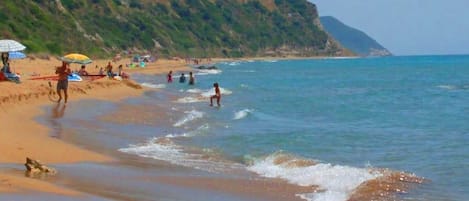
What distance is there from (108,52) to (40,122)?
239 ft

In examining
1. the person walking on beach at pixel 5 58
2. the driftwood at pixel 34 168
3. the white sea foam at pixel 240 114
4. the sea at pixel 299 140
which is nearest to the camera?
the driftwood at pixel 34 168

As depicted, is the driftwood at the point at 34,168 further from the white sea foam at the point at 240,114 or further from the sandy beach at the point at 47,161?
the white sea foam at the point at 240,114

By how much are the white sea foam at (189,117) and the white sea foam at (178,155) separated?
16.9ft

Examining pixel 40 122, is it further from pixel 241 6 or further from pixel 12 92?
pixel 241 6

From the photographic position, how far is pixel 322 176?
11.9m

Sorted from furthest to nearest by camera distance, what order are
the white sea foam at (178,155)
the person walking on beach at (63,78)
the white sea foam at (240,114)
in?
1. the white sea foam at (240,114)
2. the person walking on beach at (63,78)
3. the white sea foam at (178,155)

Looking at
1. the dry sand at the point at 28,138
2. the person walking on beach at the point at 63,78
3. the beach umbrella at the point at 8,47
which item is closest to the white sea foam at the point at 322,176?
the dry sand at the point at 28,138

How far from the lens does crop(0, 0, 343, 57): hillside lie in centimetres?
6931

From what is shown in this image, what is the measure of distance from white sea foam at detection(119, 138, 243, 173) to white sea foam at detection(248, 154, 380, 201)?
65 centimetres

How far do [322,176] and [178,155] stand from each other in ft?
11.7

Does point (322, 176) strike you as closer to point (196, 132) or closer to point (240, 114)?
point (196, 132)

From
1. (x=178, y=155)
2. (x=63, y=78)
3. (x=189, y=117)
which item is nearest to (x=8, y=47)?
(x=63, y=78)

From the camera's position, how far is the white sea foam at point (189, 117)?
21.7 m

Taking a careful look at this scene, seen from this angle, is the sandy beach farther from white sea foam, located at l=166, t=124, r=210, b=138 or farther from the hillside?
the hillside
